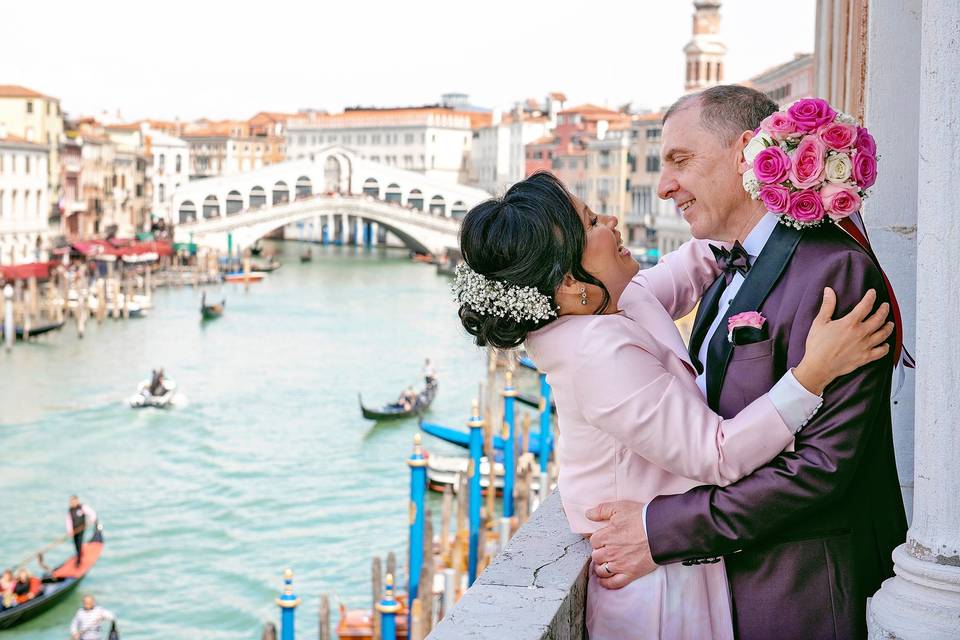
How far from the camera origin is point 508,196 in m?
0.91

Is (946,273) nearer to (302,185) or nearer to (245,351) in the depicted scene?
(245,351)

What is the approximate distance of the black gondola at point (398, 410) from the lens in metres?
8.60

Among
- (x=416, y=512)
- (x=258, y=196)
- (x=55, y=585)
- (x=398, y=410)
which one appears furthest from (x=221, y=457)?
(x=258, y=196)

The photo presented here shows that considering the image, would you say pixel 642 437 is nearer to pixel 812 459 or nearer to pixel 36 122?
pixel 812 459

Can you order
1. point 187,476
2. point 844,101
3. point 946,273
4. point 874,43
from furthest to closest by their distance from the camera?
point 187,476 → point 844,101 → point 874,43 → point 946,273

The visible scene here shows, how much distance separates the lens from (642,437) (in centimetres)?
85

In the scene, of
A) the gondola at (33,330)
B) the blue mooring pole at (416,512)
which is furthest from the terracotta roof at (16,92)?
the blue mooring pole at (416,512)

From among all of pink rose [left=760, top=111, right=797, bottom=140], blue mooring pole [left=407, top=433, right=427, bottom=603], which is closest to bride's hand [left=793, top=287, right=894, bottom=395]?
pink rose [left=760, top=111, right=797, bottom=140]

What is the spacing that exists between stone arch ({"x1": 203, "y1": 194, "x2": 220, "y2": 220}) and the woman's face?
2325 cm

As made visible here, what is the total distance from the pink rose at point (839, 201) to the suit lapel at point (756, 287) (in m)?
0.03

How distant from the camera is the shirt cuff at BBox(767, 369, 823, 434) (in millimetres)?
816

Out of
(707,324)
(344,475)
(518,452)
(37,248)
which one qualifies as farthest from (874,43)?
(37,248)

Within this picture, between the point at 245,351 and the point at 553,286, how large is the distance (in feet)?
35.7

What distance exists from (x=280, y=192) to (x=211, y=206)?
1433 mm
